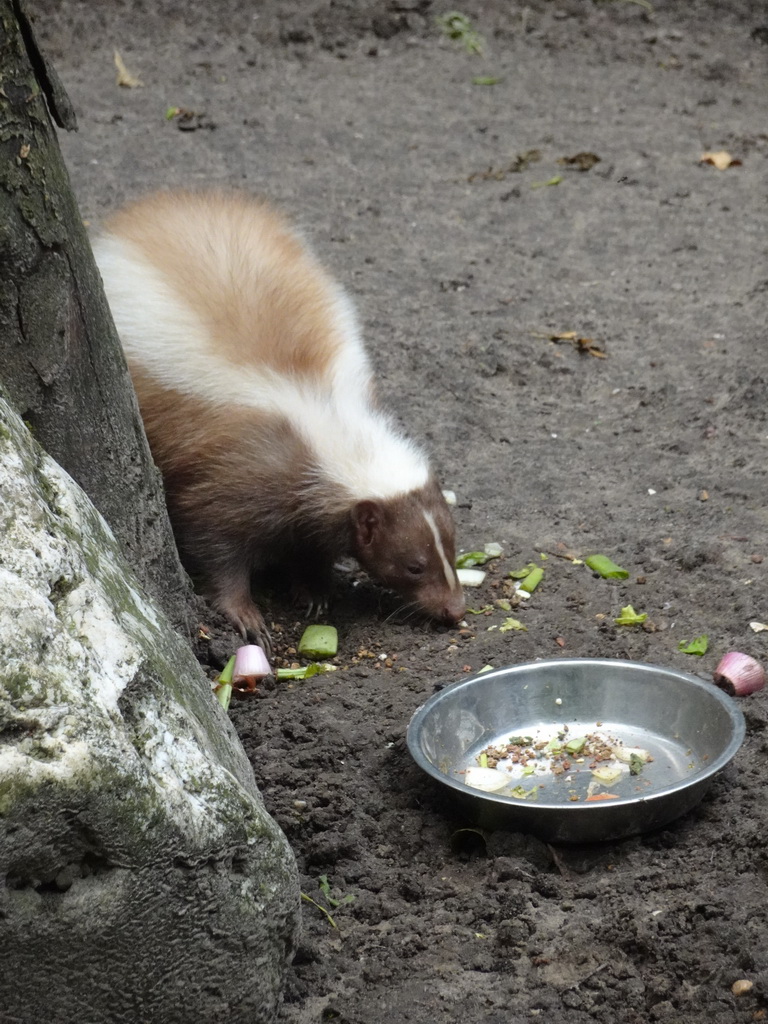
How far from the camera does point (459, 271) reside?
7266 mm

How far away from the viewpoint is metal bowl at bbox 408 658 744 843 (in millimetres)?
3197

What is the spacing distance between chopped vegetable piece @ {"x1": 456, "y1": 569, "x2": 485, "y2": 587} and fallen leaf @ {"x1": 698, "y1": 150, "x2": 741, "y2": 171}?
202 inches

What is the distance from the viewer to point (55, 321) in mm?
3215

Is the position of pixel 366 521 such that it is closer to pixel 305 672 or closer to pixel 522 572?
pixel 522 572

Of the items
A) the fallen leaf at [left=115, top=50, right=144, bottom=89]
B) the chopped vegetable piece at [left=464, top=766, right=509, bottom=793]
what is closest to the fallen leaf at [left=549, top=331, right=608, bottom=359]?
the chopped vegetable piece at [left=464, top=766, right=509, bottom=793]

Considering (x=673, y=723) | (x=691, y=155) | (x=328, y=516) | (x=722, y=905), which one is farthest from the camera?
(x=691, y=155)

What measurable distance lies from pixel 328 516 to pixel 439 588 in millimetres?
546

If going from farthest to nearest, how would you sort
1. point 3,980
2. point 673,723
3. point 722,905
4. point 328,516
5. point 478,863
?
point 328,516, point 673,723, point 478,863, point 722,905, point 3,980

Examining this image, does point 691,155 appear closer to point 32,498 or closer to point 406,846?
point 406,846

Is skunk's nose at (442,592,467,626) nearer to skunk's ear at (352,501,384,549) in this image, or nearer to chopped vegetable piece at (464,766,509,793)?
skunk's ear at (352,501,384,549)

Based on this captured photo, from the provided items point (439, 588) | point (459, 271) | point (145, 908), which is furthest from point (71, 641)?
point (459, 271)

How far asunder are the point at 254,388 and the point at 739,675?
2130mm

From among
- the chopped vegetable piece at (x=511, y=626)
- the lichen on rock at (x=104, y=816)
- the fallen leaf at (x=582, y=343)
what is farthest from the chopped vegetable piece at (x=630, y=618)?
the fallen leaf at (x=582, y=343)

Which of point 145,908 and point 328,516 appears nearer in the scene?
point 145,908
